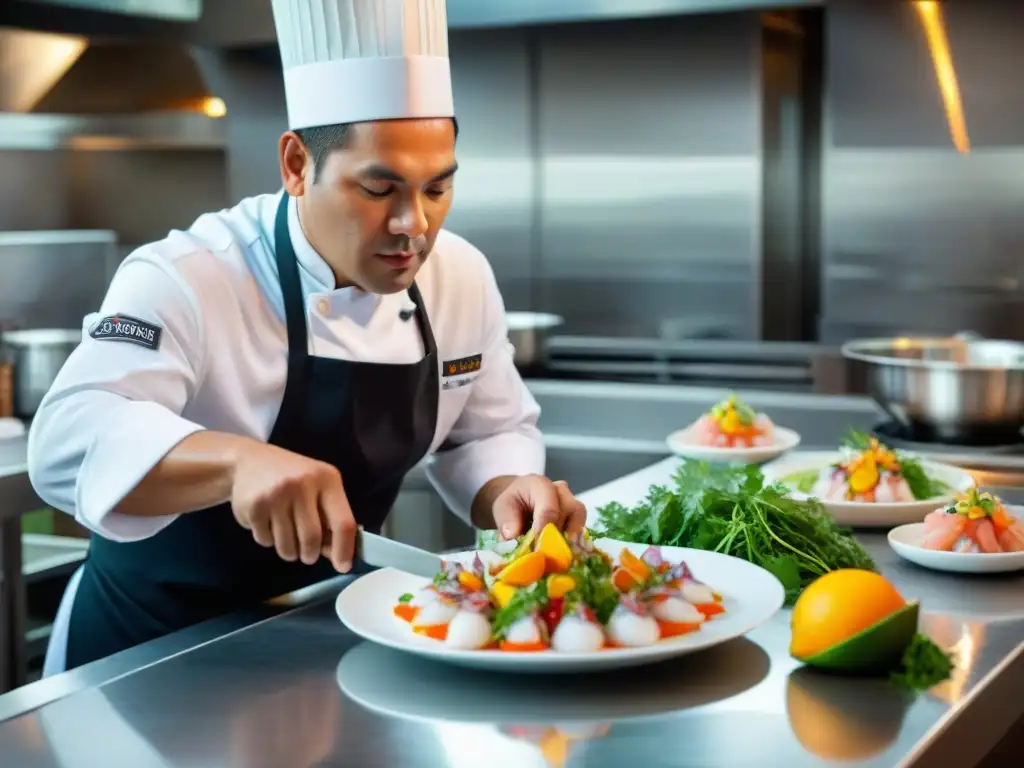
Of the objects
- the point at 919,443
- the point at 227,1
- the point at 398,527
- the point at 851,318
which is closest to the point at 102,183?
the point at 227,1

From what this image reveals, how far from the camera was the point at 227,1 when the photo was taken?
4.79 meters

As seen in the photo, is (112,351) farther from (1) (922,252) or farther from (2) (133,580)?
(1) (922,252)

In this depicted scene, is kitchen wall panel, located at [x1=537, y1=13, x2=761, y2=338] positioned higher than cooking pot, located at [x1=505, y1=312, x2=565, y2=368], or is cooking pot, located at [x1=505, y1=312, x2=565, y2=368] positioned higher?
kitchen wall panel, located at [x1=537, y1=13, x2=761, y2=338]

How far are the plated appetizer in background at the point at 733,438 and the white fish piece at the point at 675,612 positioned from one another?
1.12 m

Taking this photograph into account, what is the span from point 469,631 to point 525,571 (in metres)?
0.09

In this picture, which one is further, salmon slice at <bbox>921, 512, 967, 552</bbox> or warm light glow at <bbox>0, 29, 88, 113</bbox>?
warm light glow at <bbox>0, 29, 88, 113</bbox>

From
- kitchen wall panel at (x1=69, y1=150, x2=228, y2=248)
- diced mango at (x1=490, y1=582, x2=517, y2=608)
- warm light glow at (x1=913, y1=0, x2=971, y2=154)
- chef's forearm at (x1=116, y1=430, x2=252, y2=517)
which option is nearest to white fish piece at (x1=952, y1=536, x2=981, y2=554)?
diced mango at (x1=490, y1=582, x2=517, y2=608)

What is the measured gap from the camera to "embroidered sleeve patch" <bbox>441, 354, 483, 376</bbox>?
7.05 feet

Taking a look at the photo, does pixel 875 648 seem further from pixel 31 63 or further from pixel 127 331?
pixel 31 63

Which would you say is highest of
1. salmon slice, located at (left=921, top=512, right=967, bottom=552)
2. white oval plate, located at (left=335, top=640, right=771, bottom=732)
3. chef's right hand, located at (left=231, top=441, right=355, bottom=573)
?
chef's right hand, located at (left=231, top=441, right=355, bottom=573)

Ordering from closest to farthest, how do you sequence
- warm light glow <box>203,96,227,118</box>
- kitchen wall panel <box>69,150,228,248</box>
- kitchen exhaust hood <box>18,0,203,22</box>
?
kitchen exhaust hood <box>18,0,203,22</box>, warm light glow <box>203,96,227,118</box>, kitchen wall panel <box>69,150,228,248</box>

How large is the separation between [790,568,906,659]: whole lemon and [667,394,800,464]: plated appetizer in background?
43.3 inches

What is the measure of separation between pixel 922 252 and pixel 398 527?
1.89 metres

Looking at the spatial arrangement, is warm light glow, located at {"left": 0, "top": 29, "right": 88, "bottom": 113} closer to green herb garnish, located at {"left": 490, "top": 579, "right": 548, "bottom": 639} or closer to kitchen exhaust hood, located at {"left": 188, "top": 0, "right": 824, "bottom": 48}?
kitchen exhaust hood, located at {"left": 188, "top": 0, "right": 824, "bottom": 48}
